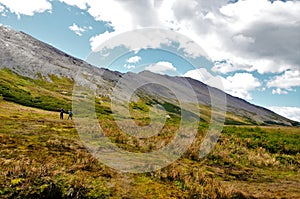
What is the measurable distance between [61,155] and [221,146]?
16504 millimetres

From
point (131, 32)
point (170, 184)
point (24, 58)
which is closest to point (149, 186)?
point (170, 184)

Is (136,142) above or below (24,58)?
below

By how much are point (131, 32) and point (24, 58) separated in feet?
531

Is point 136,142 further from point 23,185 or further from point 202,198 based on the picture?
point 23,185

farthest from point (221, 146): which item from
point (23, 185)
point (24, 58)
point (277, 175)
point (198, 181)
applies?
point (24, 58)

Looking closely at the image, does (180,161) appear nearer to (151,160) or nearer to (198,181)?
(151,160)

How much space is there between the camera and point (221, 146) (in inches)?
1123

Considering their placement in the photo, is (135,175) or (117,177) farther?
(135,175)

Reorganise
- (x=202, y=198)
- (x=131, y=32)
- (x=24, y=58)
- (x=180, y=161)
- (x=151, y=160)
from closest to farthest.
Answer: (x=202, y=198) → (x=151, y=160) → (x=180, y=161) → (x=131, y=32) → (x=24, y=58)

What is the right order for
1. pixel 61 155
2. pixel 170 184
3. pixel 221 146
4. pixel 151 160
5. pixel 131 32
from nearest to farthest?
pixel 170 184 < pixel 61 155 < pixel 151 160 < pixel 131 32 < pixel 221 146

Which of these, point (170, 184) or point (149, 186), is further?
point (170, 184)

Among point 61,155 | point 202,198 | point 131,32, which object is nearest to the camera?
point 202,198

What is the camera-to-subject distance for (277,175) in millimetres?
21766

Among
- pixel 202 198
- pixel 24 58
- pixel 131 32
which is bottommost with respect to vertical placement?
pixel 202 198
